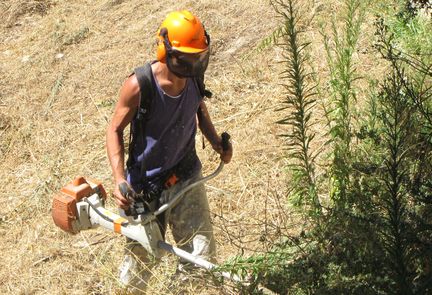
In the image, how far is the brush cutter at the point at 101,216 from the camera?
3262 millimetres

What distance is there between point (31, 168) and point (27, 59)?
2668 millimetres

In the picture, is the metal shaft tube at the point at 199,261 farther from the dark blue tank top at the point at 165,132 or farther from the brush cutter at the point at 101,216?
the dark blue tank top at the point at 165,132

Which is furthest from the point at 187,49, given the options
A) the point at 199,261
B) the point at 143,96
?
the point at 199,261

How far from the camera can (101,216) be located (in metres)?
3.42

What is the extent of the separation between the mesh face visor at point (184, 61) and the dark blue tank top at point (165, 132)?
0.18 m

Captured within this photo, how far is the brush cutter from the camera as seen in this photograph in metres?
3.26

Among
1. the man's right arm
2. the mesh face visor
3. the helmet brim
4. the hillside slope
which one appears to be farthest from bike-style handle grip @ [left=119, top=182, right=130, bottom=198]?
the helmet brim

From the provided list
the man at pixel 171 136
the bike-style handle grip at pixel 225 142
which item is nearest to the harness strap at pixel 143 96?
the man at pixel 171 136

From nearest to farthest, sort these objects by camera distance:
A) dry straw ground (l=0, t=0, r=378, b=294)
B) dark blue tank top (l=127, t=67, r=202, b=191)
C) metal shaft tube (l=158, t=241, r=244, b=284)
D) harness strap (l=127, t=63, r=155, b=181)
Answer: metal shaft tube (l=158, t=241, r=244, b=284)
harness strap (l=127, t=63, r=155, b=181)
dark blue tank top (l=127, t=67, r=202, b=191)
dry straw ground (l=0, t=0, r=378, b=294)

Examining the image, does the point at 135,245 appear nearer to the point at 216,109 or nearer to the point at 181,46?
the point at 181,46

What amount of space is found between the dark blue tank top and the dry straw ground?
1.49ft

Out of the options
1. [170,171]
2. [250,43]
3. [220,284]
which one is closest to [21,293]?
[170,171]

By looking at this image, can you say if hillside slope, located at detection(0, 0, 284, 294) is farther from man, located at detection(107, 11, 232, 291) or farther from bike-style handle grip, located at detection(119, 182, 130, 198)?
bike-style handle grip, located at detection(119, 182, 130, 198)

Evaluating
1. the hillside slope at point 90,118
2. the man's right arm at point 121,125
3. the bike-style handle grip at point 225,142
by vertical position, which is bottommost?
the hillside slope at point 90,118
